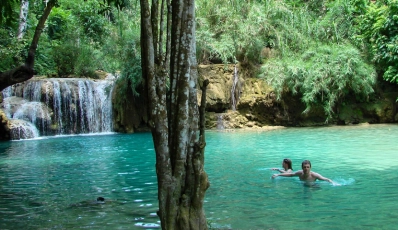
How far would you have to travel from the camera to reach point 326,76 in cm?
2209

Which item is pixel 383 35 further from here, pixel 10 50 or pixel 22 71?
pixel 22 71

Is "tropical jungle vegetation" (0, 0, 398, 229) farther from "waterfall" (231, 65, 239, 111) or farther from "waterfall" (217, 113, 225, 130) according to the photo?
"waterfall" (217, 113, 225, 130)

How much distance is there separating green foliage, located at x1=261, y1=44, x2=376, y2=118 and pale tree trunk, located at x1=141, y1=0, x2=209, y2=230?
18448mm

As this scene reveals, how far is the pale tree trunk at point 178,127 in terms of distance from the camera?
4.16m

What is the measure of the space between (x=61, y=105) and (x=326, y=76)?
13.6 meters

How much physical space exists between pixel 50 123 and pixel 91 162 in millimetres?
10322

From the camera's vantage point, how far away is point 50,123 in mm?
Result: 22047

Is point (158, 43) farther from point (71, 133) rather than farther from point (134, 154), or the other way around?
point (71, 133)

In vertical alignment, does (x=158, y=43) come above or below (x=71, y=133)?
above

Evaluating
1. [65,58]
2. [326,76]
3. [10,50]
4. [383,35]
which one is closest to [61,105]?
[10,50]

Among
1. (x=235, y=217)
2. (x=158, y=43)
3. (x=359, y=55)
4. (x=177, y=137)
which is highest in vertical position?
(x=359, y=55)

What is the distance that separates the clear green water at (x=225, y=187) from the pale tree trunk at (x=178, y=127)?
79.9 inches

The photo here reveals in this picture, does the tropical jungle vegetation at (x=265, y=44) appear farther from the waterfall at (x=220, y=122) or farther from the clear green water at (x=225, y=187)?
the clear green water at (x=225, y=187)

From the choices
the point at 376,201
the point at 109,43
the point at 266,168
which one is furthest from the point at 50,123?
the point at 376,201
